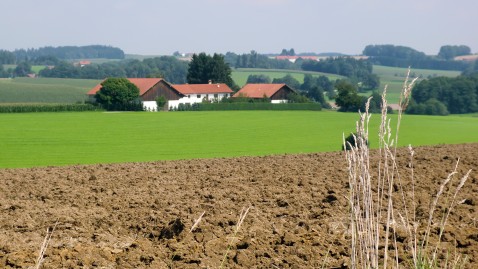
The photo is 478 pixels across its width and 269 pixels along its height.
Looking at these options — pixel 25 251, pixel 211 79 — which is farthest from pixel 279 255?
pixel 211 79

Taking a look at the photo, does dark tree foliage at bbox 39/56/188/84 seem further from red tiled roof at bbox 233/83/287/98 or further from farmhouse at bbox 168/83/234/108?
red tiled roof at bbox 233/83/287/98

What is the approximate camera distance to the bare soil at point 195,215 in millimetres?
8852

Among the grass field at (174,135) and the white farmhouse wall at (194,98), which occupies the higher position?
the grass field at (174,135)

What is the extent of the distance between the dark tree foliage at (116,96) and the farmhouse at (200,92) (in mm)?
14789

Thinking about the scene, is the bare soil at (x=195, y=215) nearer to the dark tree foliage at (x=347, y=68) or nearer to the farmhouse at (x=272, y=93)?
the farmhouse at (x=272, y=93)

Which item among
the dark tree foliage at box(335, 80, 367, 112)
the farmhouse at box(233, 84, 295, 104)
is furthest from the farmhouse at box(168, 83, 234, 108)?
the dark tree foliage at box(335, 80, 367, 112)

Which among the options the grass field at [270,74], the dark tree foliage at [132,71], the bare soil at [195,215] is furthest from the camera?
the dark tree foliage at [132,71]

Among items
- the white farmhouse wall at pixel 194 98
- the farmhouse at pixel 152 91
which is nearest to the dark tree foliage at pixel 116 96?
the farmhouse at pixel 152 91

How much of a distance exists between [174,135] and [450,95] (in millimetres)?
51663

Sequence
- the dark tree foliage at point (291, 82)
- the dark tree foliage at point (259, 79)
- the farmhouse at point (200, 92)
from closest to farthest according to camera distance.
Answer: the farmhouse at point (200, 92) < the dark tree foliage at point (291, 82) < the dark tree foliage at point (259, 79)

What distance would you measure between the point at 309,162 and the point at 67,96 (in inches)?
3598

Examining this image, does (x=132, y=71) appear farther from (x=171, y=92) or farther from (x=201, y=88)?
(x=171, y=92)

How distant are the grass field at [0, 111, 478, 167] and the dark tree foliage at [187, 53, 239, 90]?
42.3 m

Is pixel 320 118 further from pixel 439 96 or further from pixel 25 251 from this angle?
pixel 25 251
